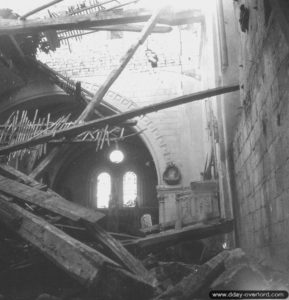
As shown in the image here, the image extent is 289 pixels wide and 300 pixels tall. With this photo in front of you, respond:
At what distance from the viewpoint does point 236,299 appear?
2248 mm

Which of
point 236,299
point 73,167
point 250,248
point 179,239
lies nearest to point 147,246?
point 179,239

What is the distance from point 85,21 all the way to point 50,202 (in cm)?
430

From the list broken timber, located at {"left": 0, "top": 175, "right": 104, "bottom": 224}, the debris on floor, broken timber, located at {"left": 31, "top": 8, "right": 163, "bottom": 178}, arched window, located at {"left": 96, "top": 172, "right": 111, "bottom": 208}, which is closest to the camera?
the debris on floor

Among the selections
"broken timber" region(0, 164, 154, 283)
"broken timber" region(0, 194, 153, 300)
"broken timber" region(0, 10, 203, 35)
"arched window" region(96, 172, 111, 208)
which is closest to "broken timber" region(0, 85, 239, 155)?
"broken timber" region(0, 164, 154, 283)

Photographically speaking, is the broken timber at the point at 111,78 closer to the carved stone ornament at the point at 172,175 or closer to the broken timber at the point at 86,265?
the broken timber at the point at 86,265

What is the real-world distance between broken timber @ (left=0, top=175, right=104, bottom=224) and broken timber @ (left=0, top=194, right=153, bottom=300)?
2.26 feet

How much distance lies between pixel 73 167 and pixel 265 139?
1702 cm

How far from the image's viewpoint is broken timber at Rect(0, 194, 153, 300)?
3654 millimetres

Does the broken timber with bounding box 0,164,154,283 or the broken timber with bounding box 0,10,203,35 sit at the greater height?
the broken timber with bounding box 0,10,203,35

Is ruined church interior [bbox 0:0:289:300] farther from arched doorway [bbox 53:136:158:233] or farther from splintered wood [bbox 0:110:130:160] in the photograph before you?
arched doorway [bbox 53:136:158:233]

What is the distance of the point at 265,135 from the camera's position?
3725 millimetres

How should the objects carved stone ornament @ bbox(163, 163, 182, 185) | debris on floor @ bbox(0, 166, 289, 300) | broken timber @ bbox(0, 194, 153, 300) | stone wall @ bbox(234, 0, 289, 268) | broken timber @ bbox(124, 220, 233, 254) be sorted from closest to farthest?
stone wall @ bbox(234, 0, 289, 268), debris on floor @ bbox(0, 166, 289, 300), broken timber @ bbox(0, 194, 153, 300), broken timber @ bbox(124, 220, 233, 254), carved stone ornament @ bbox(163, 163, 182, 185)

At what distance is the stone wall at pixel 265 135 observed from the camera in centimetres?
310

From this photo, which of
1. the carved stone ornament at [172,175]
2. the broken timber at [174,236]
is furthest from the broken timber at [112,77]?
the carved stone ornament at [172,175]
